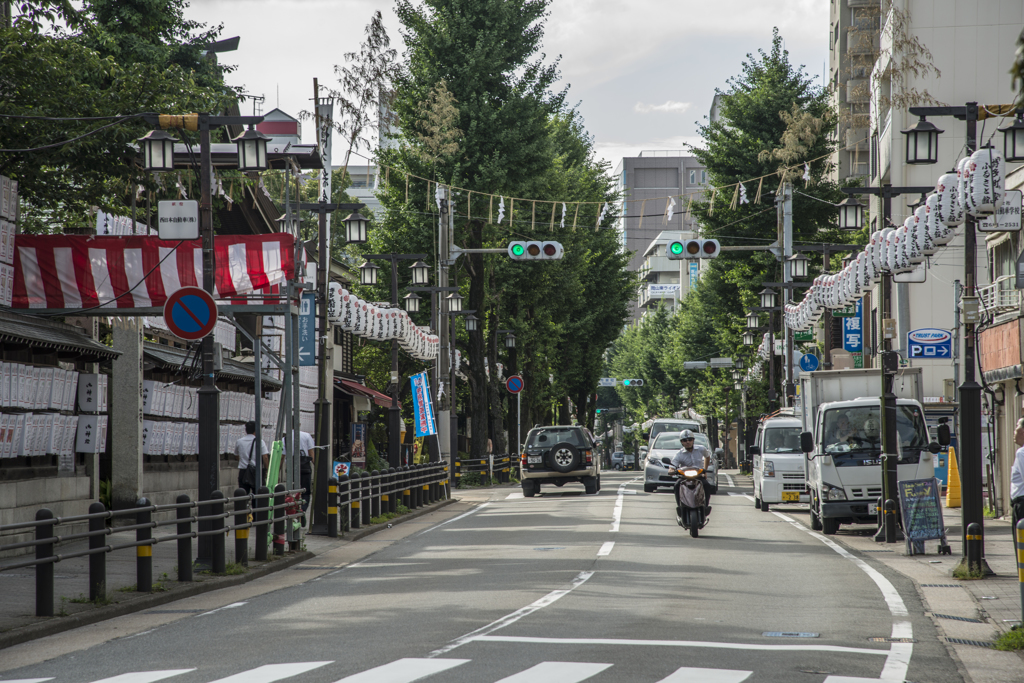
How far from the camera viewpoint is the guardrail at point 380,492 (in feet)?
71.5

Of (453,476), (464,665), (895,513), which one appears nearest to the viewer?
(464,665)

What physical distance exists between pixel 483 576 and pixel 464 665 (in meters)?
6.48

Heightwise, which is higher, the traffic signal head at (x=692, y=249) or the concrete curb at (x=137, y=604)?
the traffic signal head at (x=692, y=249)

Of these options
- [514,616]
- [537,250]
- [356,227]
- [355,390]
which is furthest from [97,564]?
[355,390]

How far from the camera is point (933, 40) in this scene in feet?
147

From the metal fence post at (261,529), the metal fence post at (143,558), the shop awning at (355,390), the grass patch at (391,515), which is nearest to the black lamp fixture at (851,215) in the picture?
the grass patch at (391,515)

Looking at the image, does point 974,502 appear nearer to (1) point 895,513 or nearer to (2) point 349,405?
(1) point 895,513

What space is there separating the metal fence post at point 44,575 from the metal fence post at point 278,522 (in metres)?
6.00

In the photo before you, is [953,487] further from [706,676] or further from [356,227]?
[706,676]

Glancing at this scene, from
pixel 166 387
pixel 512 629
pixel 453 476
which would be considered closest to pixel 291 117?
pixel 166 387

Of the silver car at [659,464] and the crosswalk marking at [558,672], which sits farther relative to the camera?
the silver car at [659,464]

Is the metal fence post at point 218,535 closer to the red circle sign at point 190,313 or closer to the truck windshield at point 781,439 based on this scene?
the red circle sign at point 190,313

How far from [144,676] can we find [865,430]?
1717 centimetres

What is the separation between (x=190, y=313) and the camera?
14.8 meters
